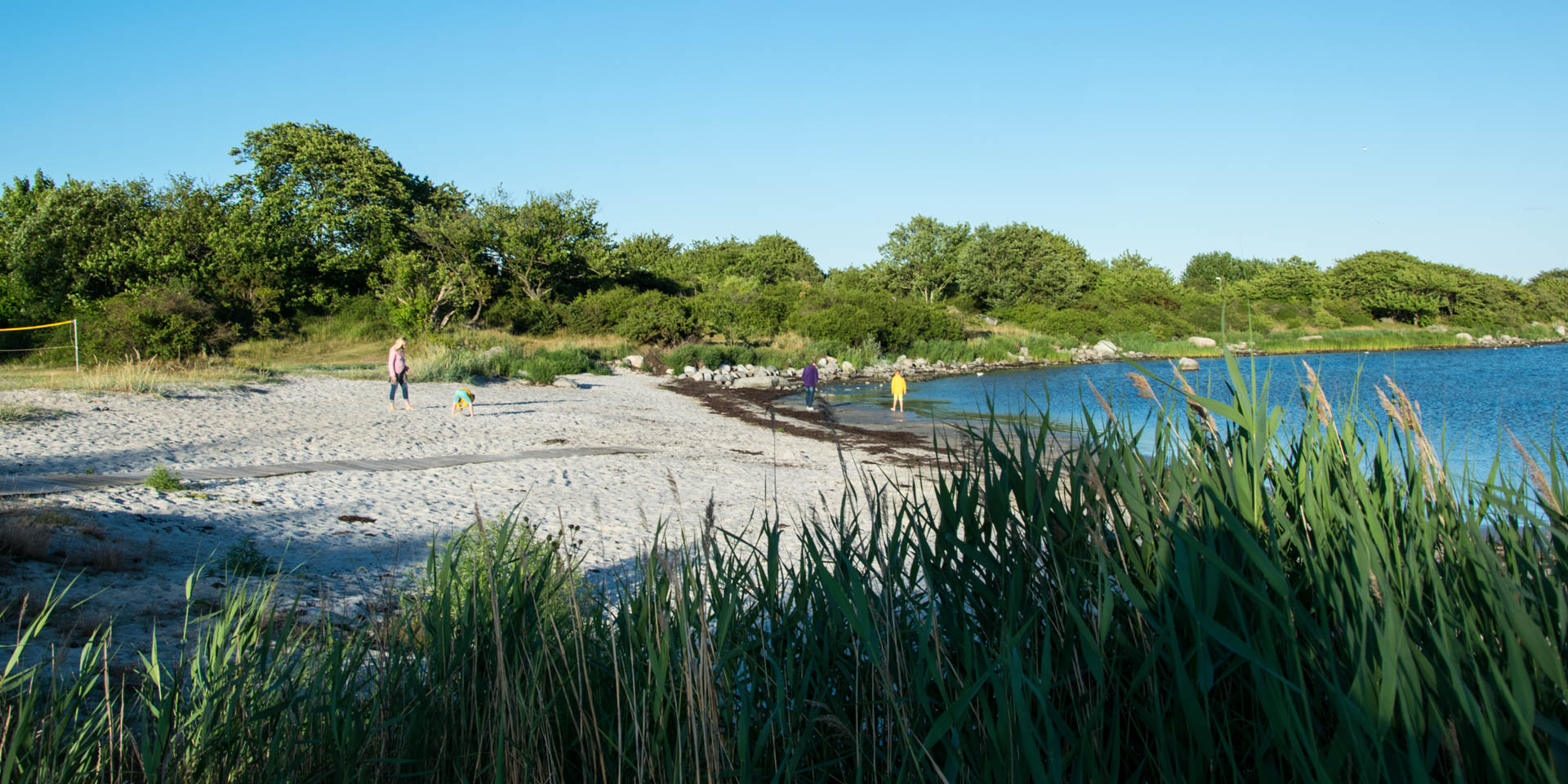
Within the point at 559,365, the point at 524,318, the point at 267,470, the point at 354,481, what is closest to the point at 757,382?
the point at 559,365

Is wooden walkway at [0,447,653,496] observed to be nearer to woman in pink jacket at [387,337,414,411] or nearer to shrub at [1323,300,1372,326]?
woman in pink jacket at [387,337,414,411]

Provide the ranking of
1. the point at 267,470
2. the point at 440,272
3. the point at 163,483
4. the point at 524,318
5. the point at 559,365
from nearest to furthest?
the point at 163,483
the point at 267,470
the point at 559,365
the point at 440,272
the point at 524,318

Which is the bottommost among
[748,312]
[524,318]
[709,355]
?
[709,355]

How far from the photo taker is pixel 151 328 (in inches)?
731

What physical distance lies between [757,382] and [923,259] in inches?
1320

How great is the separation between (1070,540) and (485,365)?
78.1 ft

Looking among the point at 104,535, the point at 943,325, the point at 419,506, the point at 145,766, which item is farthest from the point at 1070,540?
the point at 943,325

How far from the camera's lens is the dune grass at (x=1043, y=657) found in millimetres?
1456

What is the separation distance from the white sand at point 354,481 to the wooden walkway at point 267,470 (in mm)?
319

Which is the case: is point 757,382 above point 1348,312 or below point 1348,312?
below

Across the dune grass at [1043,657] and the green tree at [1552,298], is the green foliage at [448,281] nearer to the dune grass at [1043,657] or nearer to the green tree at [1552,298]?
the green tree at [1552,298]

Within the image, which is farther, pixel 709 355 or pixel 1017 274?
pixel 1017 274

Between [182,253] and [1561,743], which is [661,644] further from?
[182,253]

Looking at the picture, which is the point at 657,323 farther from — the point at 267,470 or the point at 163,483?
the point at 163,483
